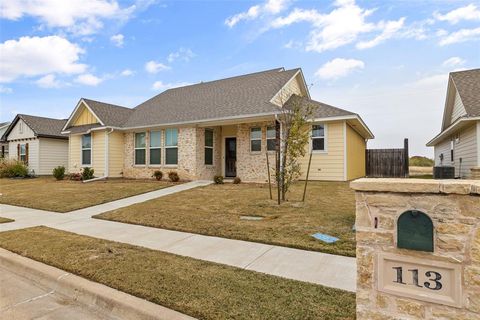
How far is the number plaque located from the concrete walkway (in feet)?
3.77

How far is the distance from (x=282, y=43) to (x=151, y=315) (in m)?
14.5

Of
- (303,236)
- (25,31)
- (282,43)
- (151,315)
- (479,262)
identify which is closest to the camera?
(479,262)

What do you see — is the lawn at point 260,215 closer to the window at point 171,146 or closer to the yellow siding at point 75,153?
the window at point 171,146

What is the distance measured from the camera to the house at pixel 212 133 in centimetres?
1358

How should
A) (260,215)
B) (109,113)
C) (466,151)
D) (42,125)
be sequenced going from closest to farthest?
1. (260,215)
2. (466,151)
3. (109,113)
4. (42,125)

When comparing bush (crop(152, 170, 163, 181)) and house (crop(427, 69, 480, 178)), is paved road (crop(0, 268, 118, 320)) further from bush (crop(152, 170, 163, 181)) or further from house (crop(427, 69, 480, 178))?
house (crop(427, 69, 480, 178))

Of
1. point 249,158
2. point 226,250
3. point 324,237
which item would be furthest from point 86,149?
point 324,237

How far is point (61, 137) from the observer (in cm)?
2314

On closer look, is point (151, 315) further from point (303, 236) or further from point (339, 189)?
point (339, 189)

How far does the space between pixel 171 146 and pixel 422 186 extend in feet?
48.6

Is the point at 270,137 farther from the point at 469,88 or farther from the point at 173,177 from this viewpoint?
the point at 469,88

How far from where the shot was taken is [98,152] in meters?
17.5

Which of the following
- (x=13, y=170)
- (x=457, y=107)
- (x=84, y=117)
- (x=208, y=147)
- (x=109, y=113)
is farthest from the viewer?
(x=13, y=170)

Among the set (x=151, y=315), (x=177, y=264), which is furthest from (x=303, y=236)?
(x=151, y=315)
